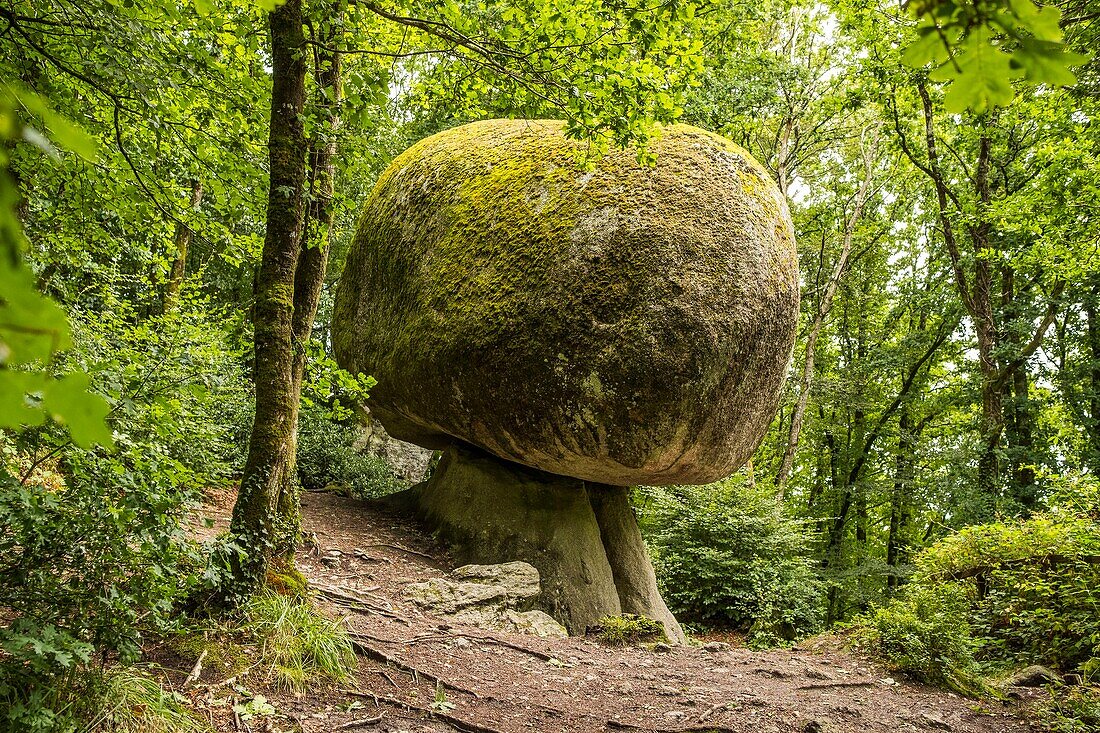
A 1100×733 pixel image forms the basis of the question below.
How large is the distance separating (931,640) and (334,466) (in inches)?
355

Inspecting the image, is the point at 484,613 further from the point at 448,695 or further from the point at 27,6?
the point at 27,6

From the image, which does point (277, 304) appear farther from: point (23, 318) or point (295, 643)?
point (23, 318)

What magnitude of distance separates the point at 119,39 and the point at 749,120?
434 inches

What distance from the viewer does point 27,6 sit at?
3.57 metres

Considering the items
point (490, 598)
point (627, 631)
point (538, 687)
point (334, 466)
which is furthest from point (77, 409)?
point (334, 466)

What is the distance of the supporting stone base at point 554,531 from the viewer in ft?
23.0

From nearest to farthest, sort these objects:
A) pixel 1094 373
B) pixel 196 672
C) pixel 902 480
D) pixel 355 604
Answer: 1. pixel 196 672
2. pixel 355 604
3. pixel 1094 373
4. pixel 902 480

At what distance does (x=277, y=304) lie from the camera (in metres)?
4.14

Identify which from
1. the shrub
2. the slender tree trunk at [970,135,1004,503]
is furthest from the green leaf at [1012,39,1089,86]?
the slender tree trunk at [970,135,1004,503]

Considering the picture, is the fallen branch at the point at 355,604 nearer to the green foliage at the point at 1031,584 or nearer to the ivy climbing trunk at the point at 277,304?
the ivy climbing trunk at the point at 277,304

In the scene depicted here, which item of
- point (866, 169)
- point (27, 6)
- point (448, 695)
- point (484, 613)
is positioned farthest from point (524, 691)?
point (866, 169)

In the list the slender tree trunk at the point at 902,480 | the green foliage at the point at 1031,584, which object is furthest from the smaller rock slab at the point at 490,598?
the slender tree trunk at the point at 902,480

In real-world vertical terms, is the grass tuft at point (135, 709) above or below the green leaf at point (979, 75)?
below

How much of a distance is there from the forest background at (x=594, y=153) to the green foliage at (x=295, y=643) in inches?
7.4
